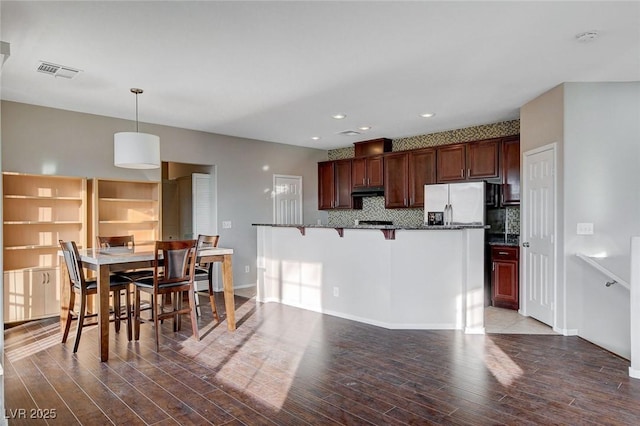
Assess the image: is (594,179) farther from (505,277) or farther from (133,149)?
(133,149)

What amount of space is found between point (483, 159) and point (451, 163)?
1.64 ft

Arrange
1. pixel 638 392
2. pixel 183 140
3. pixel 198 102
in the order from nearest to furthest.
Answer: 1. pixel 638 392
2. pixel 198 102
3. pixel 183 140

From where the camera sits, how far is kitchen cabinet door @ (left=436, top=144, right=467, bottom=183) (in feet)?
19.9

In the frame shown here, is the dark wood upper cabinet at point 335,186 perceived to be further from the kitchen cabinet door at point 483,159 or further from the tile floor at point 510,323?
the tile floor at point 510,323

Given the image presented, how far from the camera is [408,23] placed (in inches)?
111

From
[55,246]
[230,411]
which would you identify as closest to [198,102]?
[55,246]

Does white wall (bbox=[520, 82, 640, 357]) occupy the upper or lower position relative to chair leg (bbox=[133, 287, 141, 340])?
upper

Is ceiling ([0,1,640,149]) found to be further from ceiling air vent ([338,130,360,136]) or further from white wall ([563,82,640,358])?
ceiling air vent ([338,130,360,136])

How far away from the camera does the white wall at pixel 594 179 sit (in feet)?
13.3

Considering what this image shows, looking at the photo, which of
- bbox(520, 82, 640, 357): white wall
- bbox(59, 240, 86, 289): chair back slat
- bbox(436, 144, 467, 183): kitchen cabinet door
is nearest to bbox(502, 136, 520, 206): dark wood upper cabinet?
bbox(436, 144, 467, 183): kitchen cabinet door

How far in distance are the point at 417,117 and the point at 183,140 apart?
3530 mm

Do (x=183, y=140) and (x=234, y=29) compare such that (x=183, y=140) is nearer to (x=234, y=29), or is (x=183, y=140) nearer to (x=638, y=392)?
(x=234, y=29)

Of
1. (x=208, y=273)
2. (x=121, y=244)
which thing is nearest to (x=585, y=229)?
(x=208, y=273)

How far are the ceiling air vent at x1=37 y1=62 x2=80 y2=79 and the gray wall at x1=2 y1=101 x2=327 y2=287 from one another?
4.55 ft
